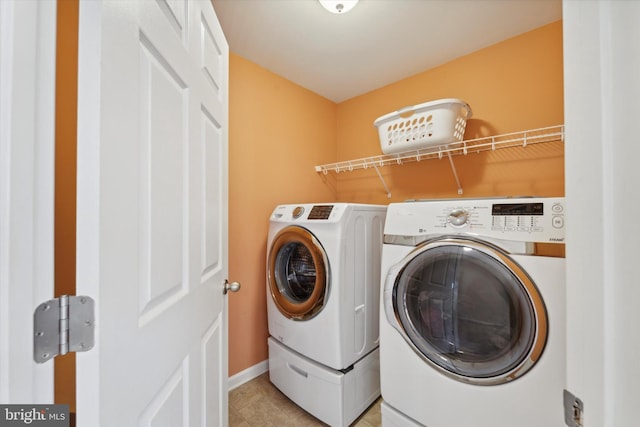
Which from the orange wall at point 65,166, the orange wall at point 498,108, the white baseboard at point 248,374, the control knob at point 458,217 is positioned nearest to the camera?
the orange wall at point 65,166

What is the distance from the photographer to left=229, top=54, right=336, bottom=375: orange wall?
69.7 inches

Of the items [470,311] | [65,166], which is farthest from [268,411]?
[65,166]

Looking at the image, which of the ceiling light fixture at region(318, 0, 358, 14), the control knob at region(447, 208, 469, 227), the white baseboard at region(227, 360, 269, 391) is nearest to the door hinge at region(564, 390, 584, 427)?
the control knob at region(447, 208, 469, 227)

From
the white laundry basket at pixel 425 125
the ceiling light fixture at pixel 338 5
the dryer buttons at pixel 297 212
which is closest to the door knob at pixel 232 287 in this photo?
the dryer buttons at pixel 297 212

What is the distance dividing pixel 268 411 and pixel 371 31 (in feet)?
8.01

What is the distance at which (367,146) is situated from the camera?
2.31m

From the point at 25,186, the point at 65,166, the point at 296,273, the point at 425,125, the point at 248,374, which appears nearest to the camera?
the point at 25,186

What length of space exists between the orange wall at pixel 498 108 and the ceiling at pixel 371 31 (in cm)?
9

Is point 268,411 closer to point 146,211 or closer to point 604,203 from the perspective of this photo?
point 146,211

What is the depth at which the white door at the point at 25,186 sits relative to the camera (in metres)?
0.33

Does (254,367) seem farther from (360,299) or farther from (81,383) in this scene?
(81,383)

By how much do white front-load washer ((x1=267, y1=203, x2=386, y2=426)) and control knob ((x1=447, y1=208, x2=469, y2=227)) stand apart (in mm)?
520

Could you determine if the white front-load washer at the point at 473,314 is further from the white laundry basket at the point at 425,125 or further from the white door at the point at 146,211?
the white door at the point at 146,211

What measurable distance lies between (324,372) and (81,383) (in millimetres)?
1204
